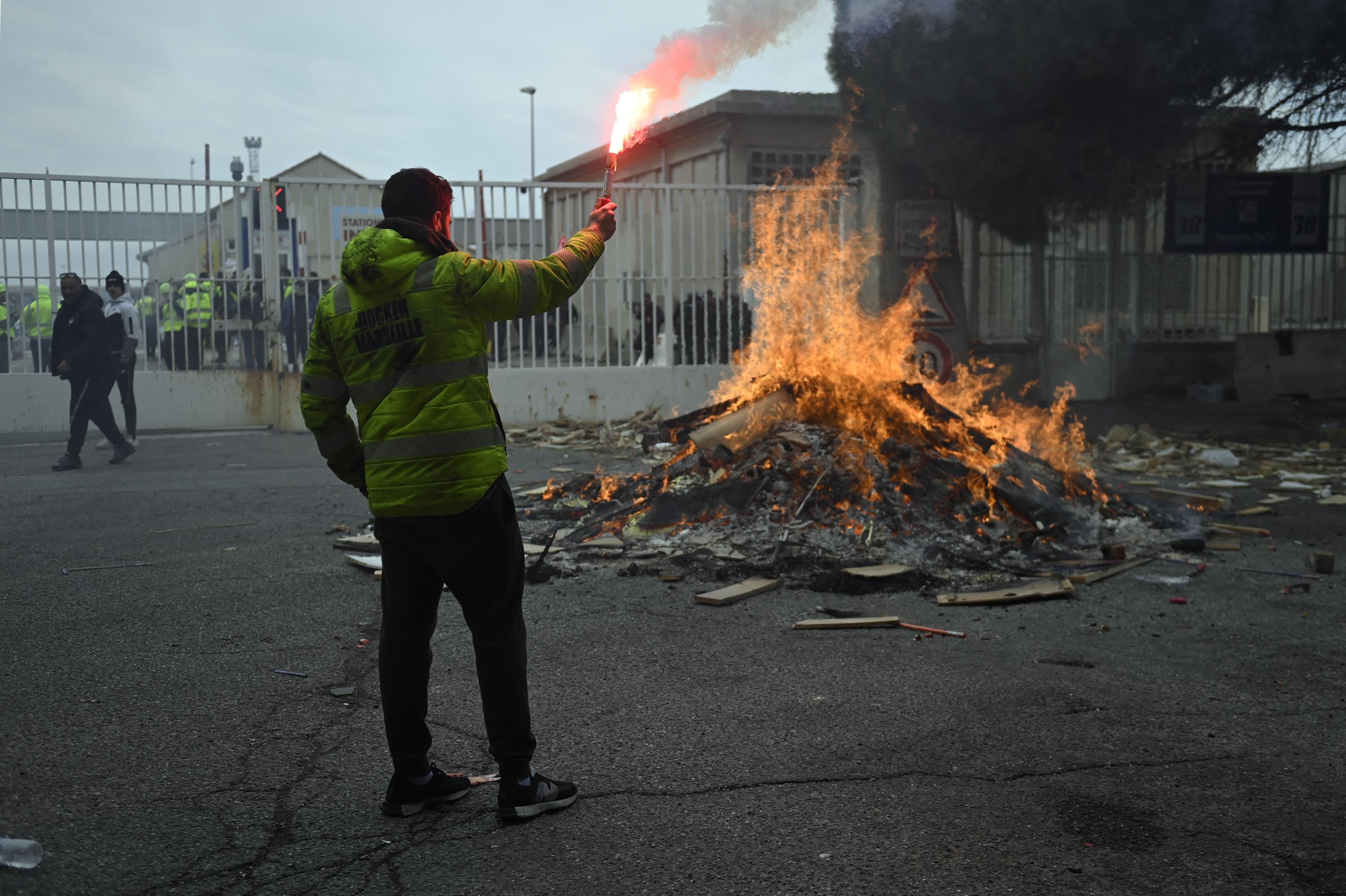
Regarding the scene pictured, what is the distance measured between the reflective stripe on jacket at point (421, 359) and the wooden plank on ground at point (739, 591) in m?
2.92

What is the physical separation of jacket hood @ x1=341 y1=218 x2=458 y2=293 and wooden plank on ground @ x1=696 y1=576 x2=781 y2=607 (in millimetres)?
3243

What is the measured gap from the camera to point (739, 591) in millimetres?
6434

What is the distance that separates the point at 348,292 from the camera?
3553 millimetres

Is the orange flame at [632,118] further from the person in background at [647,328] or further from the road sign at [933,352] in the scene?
the person in background at [647,328]

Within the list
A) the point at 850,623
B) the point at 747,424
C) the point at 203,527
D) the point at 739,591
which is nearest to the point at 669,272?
the point at 747,424

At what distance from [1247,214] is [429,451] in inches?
643

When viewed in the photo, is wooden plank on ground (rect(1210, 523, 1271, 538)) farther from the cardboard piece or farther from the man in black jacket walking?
the man in black jacket walking

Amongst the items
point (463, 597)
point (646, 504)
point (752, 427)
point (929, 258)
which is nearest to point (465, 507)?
point (463, 597)

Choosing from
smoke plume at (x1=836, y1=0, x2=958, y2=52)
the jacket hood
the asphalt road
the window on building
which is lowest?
the asphalt road

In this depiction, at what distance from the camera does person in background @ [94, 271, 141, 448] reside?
505 inches

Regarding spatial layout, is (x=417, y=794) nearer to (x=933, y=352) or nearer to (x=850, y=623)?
(x=850, y=623)

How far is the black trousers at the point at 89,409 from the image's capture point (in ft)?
39.0

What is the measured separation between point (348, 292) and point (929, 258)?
40.7 feet

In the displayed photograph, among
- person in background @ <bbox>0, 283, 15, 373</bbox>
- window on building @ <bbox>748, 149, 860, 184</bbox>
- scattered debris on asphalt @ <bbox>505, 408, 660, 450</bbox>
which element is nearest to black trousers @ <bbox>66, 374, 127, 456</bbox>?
person in background @ <bbox>0, 283, 15, 373</bbox>
